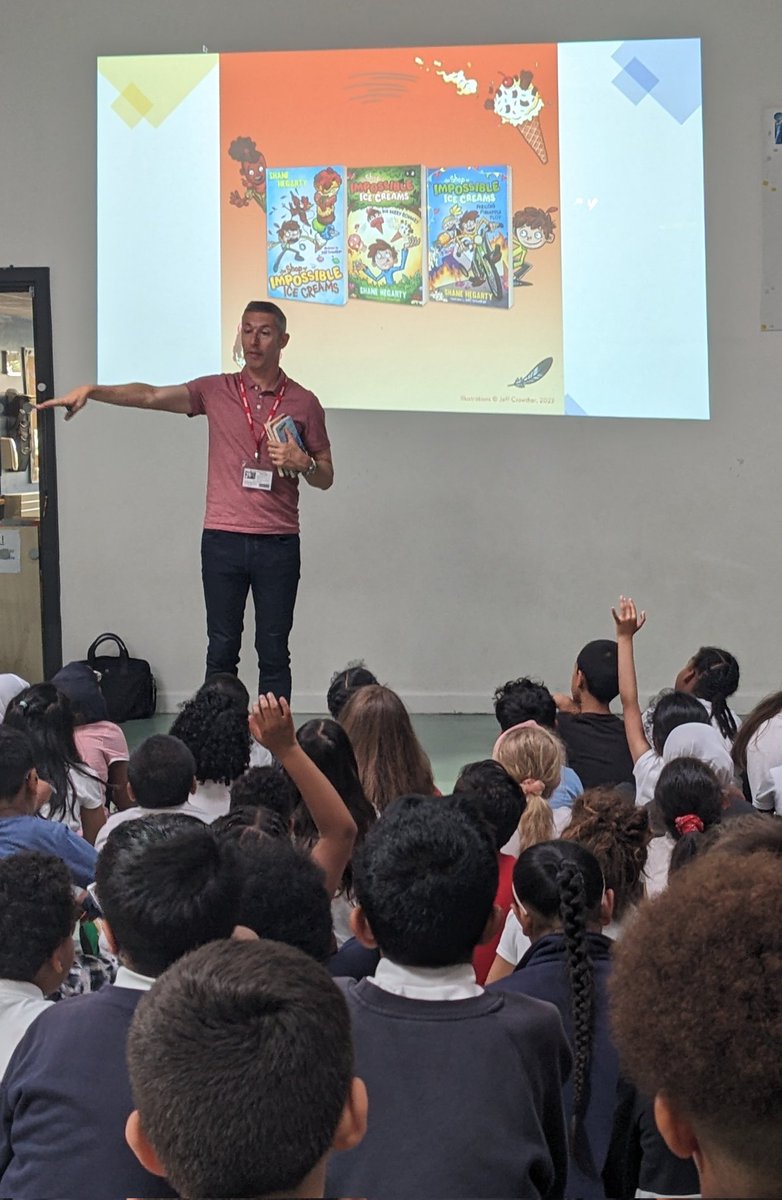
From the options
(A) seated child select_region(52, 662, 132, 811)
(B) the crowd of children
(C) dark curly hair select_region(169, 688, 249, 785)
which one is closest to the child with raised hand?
(B) the crowd of children

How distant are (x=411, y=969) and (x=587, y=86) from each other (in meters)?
4.72

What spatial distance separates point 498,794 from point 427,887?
0.88 m

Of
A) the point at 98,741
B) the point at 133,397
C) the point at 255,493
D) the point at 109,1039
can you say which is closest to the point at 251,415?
the point at 255,493

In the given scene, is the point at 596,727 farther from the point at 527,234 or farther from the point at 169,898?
the point at 527,234

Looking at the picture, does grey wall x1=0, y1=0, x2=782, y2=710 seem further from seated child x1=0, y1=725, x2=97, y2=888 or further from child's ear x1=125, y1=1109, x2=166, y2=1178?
child's ear x1=125, y1=1109, x2=166, y2=1178

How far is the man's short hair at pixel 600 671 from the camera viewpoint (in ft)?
11.9

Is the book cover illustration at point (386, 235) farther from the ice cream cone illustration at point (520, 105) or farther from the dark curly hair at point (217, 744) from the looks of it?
the dark curly hair at point (217, 744)

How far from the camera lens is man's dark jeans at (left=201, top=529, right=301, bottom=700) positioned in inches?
167

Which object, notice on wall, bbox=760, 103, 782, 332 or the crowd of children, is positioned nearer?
the crowd of children

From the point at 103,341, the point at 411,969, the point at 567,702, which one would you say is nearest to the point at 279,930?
the point at 411,969

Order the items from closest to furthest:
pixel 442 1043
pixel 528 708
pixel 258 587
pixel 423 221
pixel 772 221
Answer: pixel 442 1043 → pixel 528 708 → pixel 258 587 → pixel 772 221 → pixel 423 221

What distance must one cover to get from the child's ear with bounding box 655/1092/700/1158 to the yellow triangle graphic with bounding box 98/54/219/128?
17.6 feet

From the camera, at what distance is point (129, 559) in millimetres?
5785

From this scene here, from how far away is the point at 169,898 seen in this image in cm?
153
